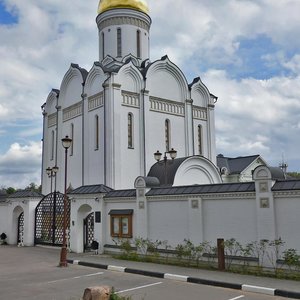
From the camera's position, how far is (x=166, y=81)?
1083 inches

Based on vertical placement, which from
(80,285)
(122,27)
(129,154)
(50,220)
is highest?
(122,27)

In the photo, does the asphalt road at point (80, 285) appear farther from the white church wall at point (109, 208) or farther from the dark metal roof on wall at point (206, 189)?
the dark metal roof on wall at point (206, 189)

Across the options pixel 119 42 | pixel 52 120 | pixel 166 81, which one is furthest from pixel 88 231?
pixel 119 42

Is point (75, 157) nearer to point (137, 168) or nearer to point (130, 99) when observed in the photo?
point (137, 168)

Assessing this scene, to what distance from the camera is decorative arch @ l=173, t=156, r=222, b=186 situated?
21172 millimetres

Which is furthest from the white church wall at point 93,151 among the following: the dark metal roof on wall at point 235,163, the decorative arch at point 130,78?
the dark metal roof on wall at point 235,163

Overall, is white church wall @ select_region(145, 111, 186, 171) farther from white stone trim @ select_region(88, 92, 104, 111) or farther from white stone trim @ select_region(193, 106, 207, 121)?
white stone trim @ select_region(88, 92, 104, 111)

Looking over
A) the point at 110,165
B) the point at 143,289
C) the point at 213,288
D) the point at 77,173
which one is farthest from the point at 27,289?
the point at 77,173

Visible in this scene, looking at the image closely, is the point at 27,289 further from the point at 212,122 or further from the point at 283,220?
the point at 212,122

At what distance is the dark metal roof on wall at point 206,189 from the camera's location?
12212mm

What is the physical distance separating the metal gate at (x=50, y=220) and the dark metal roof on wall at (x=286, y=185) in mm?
11914

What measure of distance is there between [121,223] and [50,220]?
20.3 feet

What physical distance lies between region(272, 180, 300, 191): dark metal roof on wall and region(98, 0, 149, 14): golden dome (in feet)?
70.3

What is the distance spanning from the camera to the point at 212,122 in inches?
1152
